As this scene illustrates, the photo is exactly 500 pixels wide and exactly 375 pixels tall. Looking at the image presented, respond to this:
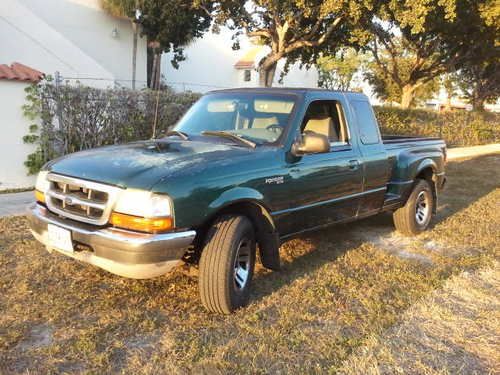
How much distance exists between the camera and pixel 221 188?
11.2 feet

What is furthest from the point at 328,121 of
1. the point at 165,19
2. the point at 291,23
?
the point at 165,19

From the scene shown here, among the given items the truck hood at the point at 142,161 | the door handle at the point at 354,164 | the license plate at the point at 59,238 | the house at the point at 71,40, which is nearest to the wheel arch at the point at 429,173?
the door handle at the point at 354,164

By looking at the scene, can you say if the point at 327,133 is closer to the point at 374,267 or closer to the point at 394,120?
the point at 374,267

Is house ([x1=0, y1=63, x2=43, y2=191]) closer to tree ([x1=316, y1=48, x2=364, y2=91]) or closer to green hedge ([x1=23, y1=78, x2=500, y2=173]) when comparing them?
green hedge ([x1=23, y1=78, x2=500, y2=173])

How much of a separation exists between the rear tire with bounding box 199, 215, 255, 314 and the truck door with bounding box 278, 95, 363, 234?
25.0 inches

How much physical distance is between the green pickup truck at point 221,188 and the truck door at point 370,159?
0.02m

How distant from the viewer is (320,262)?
4898mm

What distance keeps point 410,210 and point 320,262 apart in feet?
5.92

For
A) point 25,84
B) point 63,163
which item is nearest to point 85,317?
point 63,163

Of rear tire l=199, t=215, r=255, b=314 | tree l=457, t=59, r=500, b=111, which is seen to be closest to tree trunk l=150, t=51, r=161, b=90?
rear tire l=199, t=215, r=255, b=314

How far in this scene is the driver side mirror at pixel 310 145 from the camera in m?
3.98

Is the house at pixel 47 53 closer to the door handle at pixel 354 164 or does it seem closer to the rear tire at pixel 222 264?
the door handle at pixel 354 164

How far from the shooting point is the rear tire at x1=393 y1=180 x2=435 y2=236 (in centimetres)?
601

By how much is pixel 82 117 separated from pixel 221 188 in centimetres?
667
